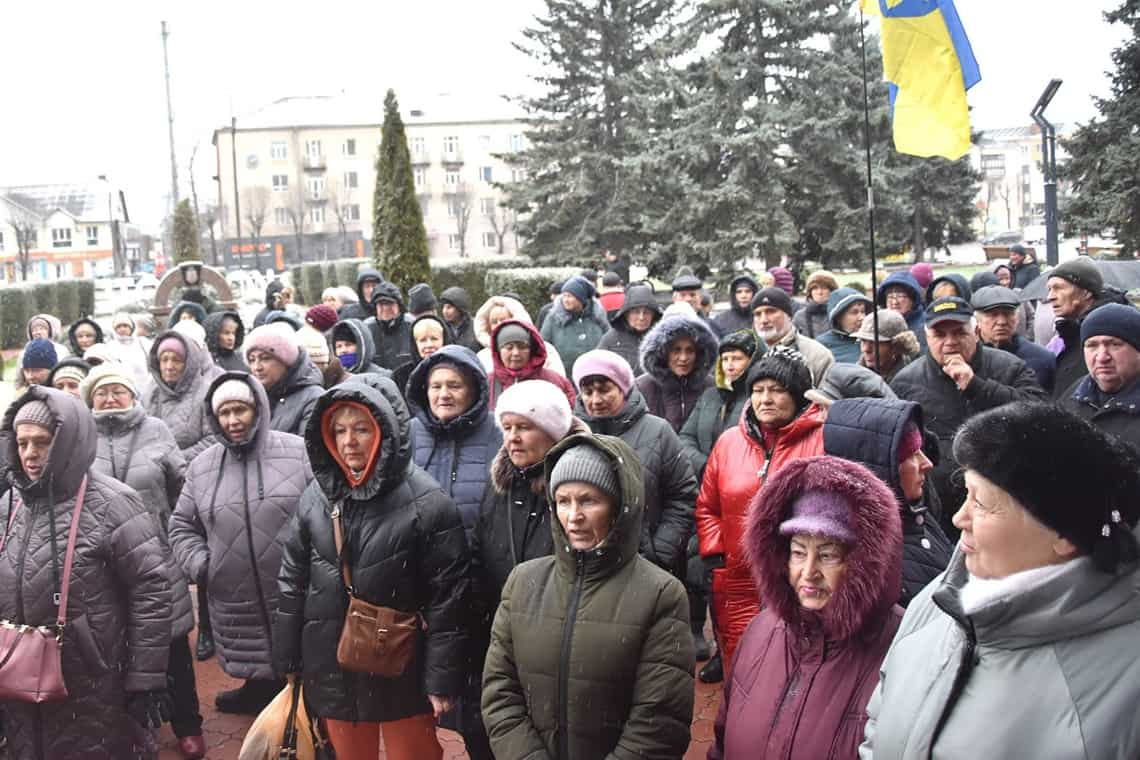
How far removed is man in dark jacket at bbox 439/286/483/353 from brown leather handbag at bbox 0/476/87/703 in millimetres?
5863

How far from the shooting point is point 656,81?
77.3ft

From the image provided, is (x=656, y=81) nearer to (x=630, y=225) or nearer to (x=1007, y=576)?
(x=630, y=225)

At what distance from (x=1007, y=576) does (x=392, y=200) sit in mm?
21990

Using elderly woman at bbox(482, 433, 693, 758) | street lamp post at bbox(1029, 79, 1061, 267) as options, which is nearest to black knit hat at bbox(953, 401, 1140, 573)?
elderly woman at bbox(482, 433, 693, 758)

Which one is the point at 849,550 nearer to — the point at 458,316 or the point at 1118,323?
the point at 1118,323

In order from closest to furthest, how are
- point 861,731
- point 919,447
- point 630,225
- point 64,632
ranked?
1. point 861,731
2. point 919,447
3. point 64,632
4. point 630,225

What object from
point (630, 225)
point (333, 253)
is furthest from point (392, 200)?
point (333, 253)

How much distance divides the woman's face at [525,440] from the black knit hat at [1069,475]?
2.05 m

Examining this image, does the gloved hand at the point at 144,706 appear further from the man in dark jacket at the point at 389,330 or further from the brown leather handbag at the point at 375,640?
the man in dark jacket at the point at 389,330

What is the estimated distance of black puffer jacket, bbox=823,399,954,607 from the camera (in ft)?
11.5

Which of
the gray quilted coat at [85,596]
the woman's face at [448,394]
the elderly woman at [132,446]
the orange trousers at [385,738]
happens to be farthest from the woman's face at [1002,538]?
the elderly woman at [132,446]

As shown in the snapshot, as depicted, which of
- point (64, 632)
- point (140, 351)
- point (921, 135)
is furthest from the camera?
point (140, 351)

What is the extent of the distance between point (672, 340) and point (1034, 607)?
4198 millimetres

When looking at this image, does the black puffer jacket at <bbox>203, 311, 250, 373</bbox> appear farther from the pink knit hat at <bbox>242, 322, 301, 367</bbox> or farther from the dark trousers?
the dark trousers
